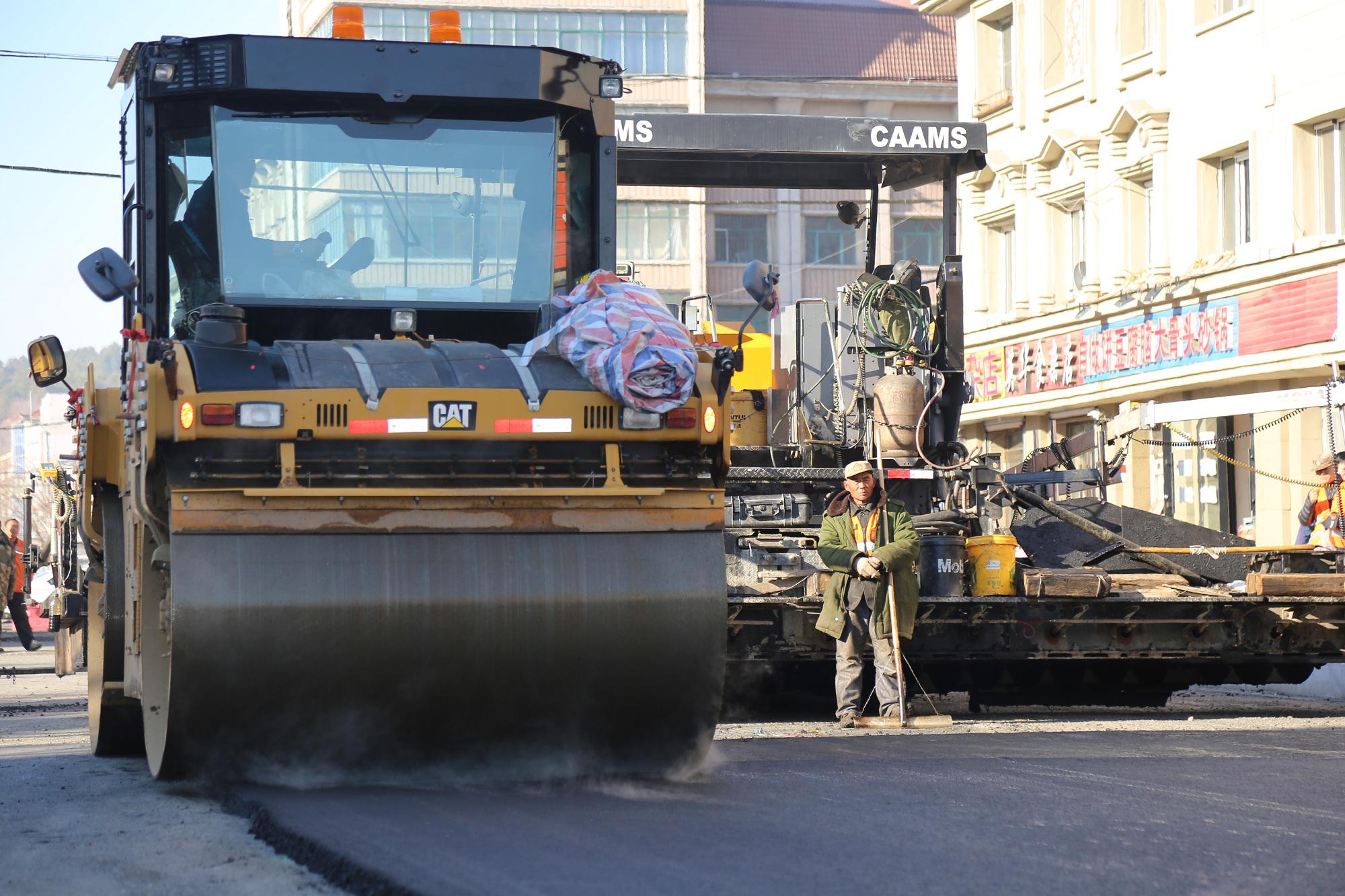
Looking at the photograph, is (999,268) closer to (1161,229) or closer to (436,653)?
(1161,229)

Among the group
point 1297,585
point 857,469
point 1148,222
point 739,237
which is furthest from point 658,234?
point 857,469

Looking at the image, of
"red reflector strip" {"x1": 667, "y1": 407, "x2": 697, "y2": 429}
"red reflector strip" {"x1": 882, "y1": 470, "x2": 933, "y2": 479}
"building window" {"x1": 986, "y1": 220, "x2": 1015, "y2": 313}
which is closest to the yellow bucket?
"red reflector strip" {"x1": 882, "y1": 470, "x2": 933, "y2": 479}

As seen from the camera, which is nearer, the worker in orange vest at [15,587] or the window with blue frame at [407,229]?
the window with blue frame at [407,229]

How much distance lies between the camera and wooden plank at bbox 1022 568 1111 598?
1173 centimetres

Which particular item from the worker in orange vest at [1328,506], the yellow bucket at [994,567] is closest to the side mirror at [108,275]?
the yellow bucket at [994,567]

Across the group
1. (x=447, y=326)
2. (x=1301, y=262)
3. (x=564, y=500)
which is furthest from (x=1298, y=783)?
(x=1301, y=262)

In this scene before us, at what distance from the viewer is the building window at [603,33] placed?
51.5 m

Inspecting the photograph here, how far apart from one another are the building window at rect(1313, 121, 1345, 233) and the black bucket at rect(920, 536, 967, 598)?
459 inches

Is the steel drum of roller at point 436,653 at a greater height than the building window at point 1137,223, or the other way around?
the building window at point 1137,223

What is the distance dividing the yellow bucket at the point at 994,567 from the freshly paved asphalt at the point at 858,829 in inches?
113

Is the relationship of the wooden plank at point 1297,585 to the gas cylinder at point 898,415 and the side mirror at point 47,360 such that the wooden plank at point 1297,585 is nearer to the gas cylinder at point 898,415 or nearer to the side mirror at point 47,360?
the gas cylinder at point 898,415

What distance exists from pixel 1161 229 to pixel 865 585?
15.2 meters

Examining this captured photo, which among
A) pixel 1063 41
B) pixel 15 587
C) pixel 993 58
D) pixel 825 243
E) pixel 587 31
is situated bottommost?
pixel 15 587

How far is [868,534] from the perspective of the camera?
11391mm
